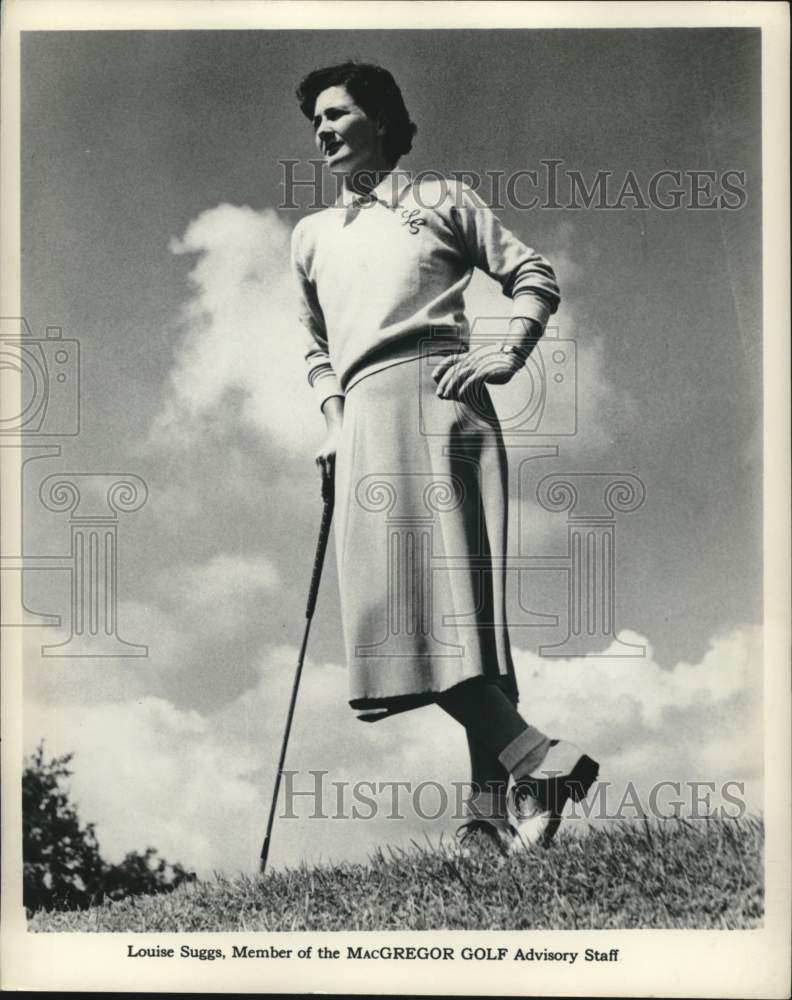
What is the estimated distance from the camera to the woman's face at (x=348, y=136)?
4.91m

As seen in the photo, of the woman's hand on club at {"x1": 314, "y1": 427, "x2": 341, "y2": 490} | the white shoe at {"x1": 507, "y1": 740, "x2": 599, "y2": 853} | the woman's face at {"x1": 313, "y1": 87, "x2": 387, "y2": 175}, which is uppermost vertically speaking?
the woman's face at {"x1": 313, "y1": 87, "x2": 387, "y2": 175}

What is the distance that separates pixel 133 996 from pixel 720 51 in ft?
12.7

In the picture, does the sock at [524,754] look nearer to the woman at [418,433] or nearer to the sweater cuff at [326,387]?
the woman at [418,433]

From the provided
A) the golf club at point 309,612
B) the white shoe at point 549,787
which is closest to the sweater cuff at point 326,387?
the golf club at point 309,612

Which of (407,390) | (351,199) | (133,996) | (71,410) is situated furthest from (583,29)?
(133,996)

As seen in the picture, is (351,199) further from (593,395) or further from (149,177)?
(593,395)

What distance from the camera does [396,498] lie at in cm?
480

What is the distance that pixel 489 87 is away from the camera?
489cm

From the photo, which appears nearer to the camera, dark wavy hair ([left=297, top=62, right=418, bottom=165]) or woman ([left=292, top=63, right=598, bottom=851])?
woman ([left=292, top=63, right=598, bottom=851])

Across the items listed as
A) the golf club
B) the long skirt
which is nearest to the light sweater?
the long skirt

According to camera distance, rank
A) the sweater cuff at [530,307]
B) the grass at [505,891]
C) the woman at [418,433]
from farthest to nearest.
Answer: the sweater cuff at [530,307] < the woman at [418,433] < the grass at [505,891]

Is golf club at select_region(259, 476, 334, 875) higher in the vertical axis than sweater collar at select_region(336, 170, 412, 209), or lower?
lower

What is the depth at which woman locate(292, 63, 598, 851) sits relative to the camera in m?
4.73

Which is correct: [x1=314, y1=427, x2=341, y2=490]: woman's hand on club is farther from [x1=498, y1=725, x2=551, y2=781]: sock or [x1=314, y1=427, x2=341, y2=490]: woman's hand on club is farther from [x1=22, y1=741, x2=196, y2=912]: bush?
[x1=22, y1=741, x2=196, y2=912]: bush
